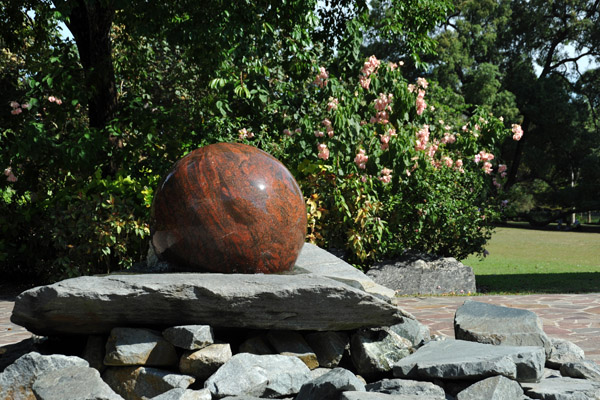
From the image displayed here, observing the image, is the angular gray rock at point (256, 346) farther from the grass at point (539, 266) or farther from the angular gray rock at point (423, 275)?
the grass at point (539, 266)

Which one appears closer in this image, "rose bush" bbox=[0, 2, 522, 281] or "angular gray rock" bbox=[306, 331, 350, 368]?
"angular gray rock" bbox=[306, 331, 350, 368]

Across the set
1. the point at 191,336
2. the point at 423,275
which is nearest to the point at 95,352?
the point at 191,336

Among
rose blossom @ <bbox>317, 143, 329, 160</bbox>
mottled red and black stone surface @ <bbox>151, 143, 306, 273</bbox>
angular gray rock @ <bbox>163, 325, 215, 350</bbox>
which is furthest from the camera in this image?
rose blossom @ <bbox>317, 143, 329, 160</bbox>

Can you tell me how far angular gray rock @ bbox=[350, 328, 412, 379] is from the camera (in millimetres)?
4738

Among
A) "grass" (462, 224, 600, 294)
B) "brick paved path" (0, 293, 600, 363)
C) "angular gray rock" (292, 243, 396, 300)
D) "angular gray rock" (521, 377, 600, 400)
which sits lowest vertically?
"grass" (462, 224, 600, 294)

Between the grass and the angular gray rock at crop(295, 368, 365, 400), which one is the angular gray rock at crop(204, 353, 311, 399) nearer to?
the angular gray rock at crop(295, 368, 365, 400)

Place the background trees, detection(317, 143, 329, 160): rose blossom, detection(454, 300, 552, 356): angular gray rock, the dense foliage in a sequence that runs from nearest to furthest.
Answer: detection(454, 300, 552, 356): angular gray rock
the dense foliage
detection(317, 143, 329, 160): rose blossom
the background trees

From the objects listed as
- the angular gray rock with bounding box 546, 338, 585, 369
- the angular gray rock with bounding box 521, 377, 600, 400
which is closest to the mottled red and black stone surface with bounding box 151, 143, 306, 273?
the angular gray rock with bounding box 521, 377, 600, 400

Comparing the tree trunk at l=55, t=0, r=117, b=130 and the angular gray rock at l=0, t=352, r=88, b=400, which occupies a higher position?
the tree trunk at l=55, t=0, r=117, b=130

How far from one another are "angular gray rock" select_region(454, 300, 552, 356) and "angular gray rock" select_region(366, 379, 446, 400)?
1.08 meters

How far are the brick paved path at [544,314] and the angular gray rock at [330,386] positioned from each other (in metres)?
2.55

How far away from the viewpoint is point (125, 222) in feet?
31.1

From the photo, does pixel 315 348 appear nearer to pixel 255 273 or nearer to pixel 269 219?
pixel 255 273

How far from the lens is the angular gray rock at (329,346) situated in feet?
16.1
